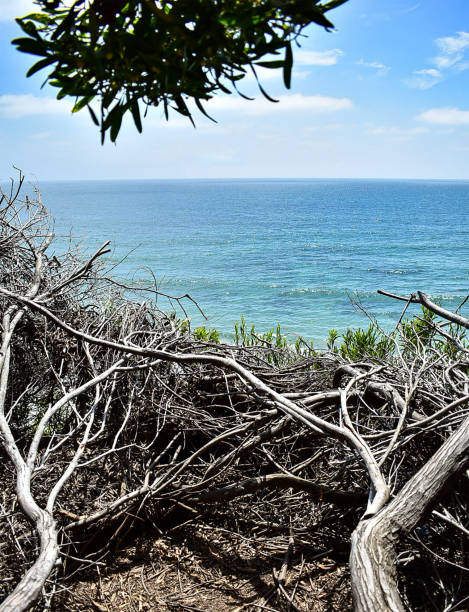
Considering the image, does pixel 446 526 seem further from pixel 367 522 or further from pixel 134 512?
pixel 134 512

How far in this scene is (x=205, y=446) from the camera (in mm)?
4008

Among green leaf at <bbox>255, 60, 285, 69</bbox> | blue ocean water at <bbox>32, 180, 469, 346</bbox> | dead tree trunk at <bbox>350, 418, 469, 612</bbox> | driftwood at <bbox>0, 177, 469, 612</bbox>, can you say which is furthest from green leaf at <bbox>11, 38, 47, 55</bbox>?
blue ocean water at <bbox>32, 180, 469, 346</bbox>

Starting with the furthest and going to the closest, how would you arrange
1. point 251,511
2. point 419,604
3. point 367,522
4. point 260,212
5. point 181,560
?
point 260,212
point 251,511
point 181,560
point 419,604
point 367,522

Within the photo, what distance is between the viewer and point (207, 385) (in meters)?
5.02

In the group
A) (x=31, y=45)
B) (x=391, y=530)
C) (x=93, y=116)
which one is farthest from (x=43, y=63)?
(x=391, y=530)

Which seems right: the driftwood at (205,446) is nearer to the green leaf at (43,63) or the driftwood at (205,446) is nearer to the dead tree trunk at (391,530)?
the dead tree trunk at (391,530)

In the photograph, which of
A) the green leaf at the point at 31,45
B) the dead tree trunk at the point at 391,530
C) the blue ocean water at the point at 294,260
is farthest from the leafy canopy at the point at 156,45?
the blue ocean water at the point at 294,260

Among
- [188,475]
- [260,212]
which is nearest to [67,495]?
[188,475]

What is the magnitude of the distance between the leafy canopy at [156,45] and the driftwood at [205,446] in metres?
2.01

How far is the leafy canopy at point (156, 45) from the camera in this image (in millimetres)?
1300

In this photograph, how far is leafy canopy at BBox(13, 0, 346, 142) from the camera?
1300 millimetres

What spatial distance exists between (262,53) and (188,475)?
355 cm

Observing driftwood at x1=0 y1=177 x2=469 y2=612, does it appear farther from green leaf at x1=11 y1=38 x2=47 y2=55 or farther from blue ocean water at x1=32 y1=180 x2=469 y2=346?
green leaf at x1=11 y1=38 x2=47 y2=55

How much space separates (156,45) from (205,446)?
10.4 ft
